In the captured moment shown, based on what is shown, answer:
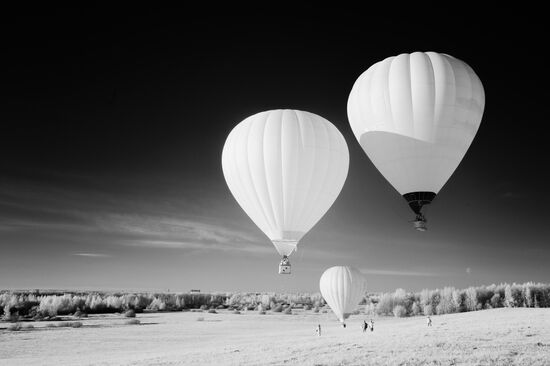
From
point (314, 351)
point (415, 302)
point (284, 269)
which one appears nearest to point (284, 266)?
point (284, 269)

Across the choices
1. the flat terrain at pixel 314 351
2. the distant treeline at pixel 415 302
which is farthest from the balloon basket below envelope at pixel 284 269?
the distant treeline at pixel 415 302

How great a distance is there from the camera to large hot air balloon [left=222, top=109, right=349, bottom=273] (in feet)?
65.7

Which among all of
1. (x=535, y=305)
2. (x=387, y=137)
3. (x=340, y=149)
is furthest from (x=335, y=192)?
(x=535, y=305)

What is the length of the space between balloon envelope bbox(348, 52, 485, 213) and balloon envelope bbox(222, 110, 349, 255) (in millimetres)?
2295

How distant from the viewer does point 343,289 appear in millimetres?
Result: 40031

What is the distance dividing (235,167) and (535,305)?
239ft

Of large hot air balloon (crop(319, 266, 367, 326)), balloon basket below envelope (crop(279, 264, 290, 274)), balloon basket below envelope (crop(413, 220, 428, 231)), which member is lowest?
large hot air balloon (crop(319, 266, 367, 326))

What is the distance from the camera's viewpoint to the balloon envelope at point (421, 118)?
1959 centimetres

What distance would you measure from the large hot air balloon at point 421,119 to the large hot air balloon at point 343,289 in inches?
841

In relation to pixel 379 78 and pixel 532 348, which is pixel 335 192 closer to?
pixel 379 78

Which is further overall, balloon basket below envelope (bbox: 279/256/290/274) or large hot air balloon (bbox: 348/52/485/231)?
balloon basket below envelope (bbox: 279/256/290/274)

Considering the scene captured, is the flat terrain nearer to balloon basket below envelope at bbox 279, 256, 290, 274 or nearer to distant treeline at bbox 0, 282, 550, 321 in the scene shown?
balloon basket below envelope at bbox 279, 256, 290, 274

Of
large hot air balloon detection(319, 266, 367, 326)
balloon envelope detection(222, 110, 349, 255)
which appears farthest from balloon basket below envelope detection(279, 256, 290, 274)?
large hot air balloon detection(319, 266, 367, 326)

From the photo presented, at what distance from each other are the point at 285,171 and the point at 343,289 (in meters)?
22.9
